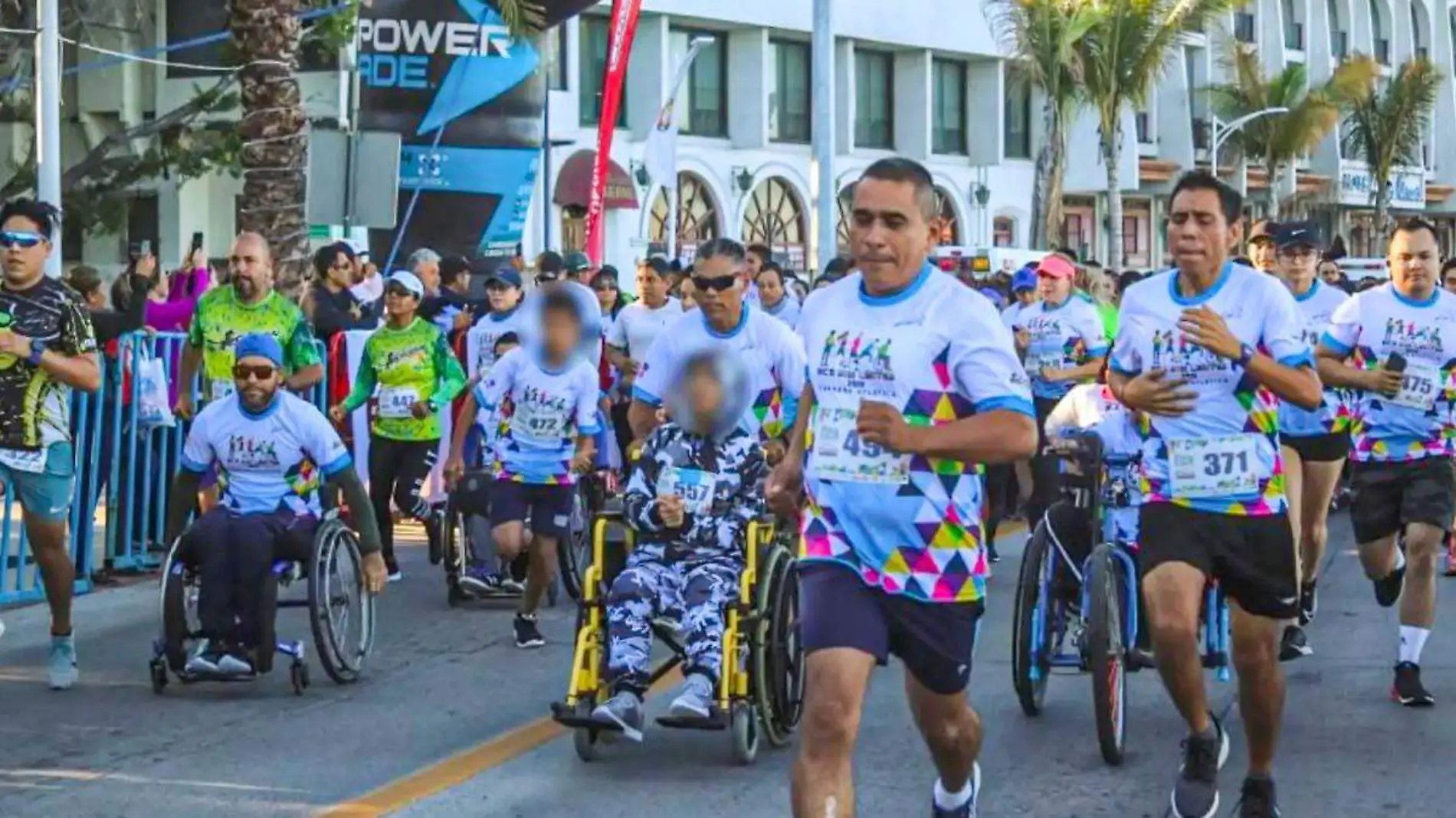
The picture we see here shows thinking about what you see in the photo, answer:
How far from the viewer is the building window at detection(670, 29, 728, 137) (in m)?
44.3

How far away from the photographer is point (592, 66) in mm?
41312

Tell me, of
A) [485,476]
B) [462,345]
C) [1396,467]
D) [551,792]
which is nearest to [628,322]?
[462,345]

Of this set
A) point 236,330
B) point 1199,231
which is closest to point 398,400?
point 236,330

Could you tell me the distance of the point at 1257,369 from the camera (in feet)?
23.9

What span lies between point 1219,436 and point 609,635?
7.57ft

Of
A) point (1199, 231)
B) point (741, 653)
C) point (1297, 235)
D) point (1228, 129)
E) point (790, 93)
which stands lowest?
point (741, 653)

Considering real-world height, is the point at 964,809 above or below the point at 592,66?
below

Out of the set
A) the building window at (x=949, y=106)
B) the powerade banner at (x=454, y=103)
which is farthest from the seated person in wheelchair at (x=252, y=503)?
the building window at (x=949, y=106)

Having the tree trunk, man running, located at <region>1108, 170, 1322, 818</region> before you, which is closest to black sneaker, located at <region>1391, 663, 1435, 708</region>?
man running, located at <region>1108, 170, 1322, 818</region>

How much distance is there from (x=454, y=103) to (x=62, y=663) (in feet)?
47.9

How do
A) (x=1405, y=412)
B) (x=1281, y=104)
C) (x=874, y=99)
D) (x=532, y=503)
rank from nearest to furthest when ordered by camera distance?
(x=1405, y=412) → (x=532, y=503) → (x=874, y=99) → (x=1281, y=104)

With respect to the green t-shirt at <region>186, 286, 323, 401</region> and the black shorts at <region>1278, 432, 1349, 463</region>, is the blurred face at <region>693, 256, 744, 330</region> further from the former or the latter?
the green t-shirt at <region>186, 286, 323, 401</region>

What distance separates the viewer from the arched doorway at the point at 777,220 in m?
45.9

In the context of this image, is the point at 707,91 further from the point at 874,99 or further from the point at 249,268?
the point at 249,268
